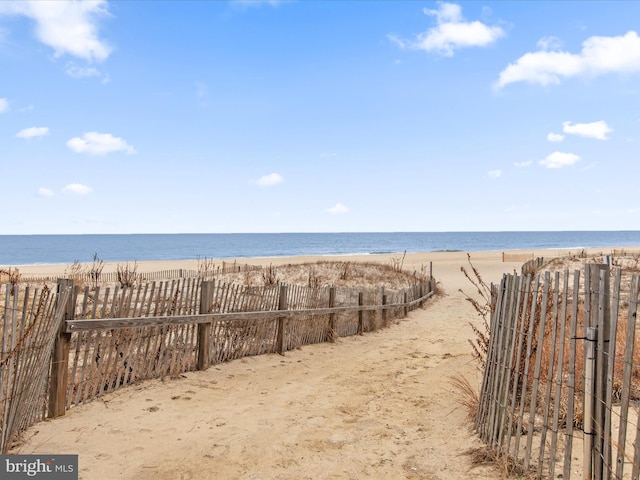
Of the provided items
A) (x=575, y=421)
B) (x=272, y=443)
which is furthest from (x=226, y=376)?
(x=575, y=421)

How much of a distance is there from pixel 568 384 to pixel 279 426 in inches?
115

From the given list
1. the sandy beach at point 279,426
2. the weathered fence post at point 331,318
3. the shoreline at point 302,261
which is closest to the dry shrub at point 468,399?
the sandy beach at point 279,426

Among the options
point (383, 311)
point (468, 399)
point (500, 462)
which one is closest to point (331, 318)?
point (383, 311)

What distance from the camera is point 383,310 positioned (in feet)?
40.9

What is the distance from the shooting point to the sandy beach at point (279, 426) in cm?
404

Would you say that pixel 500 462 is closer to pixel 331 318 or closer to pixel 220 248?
pixel 331 318

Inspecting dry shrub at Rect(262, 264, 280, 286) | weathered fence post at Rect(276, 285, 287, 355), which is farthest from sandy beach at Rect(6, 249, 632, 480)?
dry shrub at Rect(262, 264, 280, 286)

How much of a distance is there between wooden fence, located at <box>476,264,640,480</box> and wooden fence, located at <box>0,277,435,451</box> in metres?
4.02

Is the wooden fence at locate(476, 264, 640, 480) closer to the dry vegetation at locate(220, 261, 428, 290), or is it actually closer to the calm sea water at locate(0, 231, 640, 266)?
the dry vegetation at locate(220, 261, 428, 290)

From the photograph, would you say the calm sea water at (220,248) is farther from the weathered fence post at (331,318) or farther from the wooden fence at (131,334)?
the wooden fence at (131,334)

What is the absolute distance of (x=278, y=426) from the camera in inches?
197

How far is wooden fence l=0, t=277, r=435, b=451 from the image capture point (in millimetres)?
4173

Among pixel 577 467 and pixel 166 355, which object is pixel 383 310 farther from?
pixel 577 467

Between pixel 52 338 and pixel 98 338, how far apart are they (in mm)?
795
